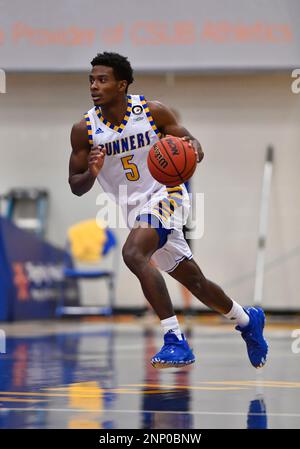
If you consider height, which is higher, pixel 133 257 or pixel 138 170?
pixel 138 170

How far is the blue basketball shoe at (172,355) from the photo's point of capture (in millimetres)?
4625

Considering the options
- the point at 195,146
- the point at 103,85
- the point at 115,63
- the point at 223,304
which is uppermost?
the point at 115,63

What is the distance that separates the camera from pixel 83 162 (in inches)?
200

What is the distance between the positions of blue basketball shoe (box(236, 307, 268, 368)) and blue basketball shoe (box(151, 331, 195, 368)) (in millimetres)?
643

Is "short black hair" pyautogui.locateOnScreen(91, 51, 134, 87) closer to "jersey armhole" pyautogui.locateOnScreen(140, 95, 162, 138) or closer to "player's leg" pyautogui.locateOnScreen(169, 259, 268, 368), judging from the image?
"jersey armhole" pyautogui.locateOnScreen(140, 95, 162, 138)

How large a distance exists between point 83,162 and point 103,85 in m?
0.43

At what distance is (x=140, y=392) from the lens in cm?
433

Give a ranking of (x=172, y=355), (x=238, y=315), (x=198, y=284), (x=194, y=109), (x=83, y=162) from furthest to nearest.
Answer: (x=194, y=109) → (x=238, y=315) → (x=198, y=284) → (x=83, y=162) → (x=172, y=355)

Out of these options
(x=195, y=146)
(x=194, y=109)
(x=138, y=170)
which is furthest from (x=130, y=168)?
(x=194, y=109)

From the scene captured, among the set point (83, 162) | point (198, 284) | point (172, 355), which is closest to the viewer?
point (172, 355)

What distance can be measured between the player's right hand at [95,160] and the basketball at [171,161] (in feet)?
0.85

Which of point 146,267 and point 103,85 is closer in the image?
point 146,267

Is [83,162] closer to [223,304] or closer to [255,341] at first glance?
[223,304]
